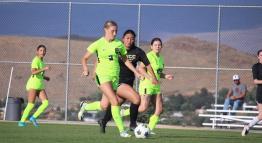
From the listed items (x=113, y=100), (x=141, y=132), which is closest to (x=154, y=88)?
(x=141, y=132)

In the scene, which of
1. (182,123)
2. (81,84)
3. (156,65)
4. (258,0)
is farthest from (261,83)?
(81,84)

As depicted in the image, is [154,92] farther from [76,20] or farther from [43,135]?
[76,20]

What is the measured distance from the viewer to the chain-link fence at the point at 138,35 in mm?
37656

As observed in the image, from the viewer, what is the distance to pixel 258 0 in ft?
133

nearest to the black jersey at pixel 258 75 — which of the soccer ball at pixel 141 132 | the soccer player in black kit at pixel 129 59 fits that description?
the soccer player in black kit at pixel 129 59

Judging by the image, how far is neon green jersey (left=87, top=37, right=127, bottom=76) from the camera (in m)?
17.8

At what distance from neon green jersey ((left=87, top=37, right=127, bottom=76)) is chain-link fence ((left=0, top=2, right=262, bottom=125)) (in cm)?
1477

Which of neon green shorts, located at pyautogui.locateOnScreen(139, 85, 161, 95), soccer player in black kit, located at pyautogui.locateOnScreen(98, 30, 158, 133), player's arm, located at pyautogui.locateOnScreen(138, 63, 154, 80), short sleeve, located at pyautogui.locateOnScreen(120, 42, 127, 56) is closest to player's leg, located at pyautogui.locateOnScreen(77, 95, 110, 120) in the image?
soccer player in black kit, located at pyautogui.locateOnScreen(98, 30, 158, 133)

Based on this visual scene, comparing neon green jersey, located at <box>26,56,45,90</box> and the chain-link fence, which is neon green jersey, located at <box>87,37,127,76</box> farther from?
the chain-link fence

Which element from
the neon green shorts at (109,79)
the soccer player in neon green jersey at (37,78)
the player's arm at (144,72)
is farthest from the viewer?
the soccer player in neon green jersey at (37,78)

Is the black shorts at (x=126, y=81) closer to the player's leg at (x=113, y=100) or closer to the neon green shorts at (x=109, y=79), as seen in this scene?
the neon green shorts at (x=109, y=79)

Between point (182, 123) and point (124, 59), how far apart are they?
1396cm

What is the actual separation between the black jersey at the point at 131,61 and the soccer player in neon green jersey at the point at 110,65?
1.28 m

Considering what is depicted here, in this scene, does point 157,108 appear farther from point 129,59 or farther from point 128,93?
point 128,93
